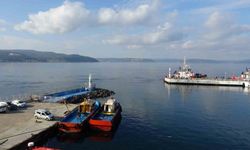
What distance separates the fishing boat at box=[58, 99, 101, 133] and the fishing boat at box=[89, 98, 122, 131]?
121cm

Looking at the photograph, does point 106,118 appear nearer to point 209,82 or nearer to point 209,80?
point 209,82

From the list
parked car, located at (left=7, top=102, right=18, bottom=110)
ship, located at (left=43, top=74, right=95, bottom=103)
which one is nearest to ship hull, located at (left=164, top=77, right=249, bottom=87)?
ship, located at (left=43, top=74, right=95, bottom=103)

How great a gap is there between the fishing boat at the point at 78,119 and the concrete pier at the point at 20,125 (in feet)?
6.81

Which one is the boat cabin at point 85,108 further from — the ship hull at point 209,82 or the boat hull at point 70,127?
the ship hull at point 209,82

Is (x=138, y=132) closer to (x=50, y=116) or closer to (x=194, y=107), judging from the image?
(x=50, y=116)

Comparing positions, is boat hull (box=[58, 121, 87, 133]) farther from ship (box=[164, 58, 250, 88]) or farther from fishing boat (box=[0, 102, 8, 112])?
ship (box=[164, 58, 250, 88])

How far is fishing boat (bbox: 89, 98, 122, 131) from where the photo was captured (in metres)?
53.6

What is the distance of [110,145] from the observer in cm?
4709

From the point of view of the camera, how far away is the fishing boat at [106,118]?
53625 mm

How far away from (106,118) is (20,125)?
17.7 metres

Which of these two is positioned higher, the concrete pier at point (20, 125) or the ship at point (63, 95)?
the ship at point (63, 95)

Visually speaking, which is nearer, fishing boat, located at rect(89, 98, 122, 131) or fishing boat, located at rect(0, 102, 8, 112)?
fishing boat, located at rect(89, 98, 122, 131)

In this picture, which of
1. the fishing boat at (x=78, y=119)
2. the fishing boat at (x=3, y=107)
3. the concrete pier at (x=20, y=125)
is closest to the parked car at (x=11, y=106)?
the fishing boat at (x=3, y=107)

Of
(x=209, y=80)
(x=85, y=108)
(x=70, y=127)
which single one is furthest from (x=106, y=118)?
(x=209, y=80)
